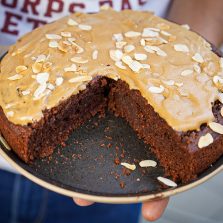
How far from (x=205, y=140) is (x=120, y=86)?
463mm

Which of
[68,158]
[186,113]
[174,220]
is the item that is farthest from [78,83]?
[174,220]

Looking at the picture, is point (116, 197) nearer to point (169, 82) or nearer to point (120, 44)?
point (169, 82)

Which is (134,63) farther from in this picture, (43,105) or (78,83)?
(43,105)

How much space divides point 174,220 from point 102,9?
4.77 feet

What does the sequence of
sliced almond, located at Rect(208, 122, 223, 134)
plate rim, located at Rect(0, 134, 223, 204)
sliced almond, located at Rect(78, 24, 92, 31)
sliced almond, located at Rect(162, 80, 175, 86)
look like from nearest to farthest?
plate rim, located at Rect(0, 134, 223, 204), sliced almond, located at Rect(208, 122, 223, 134), sliced almond, located at Rect(162, 80, 175, 86), sliced almond, located at Rect(78, 24, 92, 31)

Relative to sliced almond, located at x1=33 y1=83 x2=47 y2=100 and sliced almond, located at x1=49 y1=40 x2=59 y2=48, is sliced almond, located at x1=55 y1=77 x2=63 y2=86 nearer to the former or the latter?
sliced almond, located at x1=33 y1=83 x2=47 y2=100

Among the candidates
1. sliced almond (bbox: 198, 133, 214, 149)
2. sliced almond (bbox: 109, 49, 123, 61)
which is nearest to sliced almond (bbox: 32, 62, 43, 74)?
sliced almond (bbox: 109, 49, 123, 61)

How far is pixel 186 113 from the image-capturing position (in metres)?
1.53

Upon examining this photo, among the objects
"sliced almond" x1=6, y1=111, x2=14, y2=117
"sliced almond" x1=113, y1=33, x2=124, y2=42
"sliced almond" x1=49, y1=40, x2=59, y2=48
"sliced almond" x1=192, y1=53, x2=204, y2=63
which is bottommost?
"sliced almond" x1=6, y1=111, x2=14, y2=117

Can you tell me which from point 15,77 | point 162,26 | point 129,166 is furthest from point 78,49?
point 129,166

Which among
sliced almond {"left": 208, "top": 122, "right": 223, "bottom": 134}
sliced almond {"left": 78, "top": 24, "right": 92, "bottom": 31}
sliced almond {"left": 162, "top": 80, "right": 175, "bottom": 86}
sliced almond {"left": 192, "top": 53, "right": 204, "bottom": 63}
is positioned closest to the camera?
sliced almond {"left": 208, "top": 122, "right": 223, "bottom": 134}

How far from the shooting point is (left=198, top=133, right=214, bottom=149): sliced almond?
4.84 feet

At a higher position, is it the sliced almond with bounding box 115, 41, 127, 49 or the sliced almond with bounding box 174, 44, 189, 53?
the sliced almond with bounding box 174, 44, 189, 53

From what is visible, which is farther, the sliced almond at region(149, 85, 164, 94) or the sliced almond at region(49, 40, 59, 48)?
the sliced almond at region(49, 40, 59, 48)
